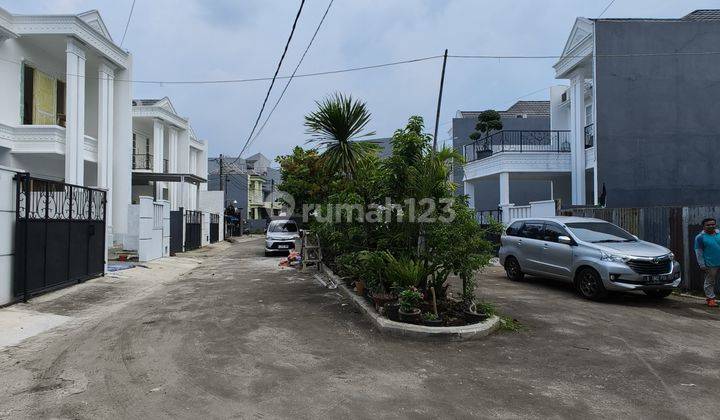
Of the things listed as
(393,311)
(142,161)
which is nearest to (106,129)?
(142,161)

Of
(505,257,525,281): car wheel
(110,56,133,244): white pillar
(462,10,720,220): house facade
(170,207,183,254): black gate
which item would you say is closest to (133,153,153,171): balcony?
(110,56,133,244): white pillar

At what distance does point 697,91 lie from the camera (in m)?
17.1

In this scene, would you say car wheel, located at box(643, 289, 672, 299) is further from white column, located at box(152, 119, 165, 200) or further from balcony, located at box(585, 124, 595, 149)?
white column, located at box(152, 119, 165, 200)

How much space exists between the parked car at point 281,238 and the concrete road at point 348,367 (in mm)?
12512

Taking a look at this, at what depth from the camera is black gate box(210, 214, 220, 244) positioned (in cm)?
3142

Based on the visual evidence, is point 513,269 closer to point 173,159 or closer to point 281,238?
point 281,238

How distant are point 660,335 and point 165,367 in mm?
6622

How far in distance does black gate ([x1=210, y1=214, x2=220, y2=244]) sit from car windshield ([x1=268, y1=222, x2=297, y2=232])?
10297 millimetres

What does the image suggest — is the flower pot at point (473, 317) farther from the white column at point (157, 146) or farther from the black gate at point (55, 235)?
the white column at point (157, 146)

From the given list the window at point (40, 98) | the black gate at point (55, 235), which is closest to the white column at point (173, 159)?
the window at point (40, 98)

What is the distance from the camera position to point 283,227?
22594 mm

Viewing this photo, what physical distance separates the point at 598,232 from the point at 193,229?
65.9ft

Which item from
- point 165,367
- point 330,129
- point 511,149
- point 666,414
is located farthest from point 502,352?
point 511,149

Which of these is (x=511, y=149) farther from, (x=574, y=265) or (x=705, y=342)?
(x=705, y=342)
